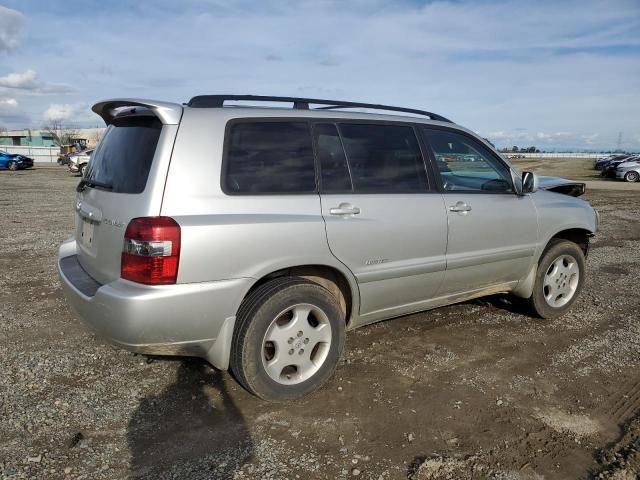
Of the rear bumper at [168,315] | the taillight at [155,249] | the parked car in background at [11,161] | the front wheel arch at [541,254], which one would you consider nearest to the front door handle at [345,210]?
the rear bumper at [168,315]

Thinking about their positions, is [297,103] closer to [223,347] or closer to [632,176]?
[223,347]

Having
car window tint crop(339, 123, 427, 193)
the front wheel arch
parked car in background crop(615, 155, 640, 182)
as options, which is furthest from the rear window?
parked car in background crop(615, 155, 640, 182)

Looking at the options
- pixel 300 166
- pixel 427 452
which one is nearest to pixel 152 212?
pixel 300 166

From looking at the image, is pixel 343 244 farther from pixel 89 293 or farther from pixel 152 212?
pixel 89 293

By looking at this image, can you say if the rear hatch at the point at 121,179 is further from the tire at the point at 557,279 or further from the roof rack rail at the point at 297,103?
the tire at the point at 557,279

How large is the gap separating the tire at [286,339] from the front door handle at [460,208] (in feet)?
4.02

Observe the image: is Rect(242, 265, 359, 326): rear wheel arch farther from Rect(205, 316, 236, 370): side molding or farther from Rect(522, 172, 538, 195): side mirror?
Rect(522, 172, 538, 195): side mirror

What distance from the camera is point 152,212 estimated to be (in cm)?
277

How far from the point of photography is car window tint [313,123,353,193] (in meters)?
3.38

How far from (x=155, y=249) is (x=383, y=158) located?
5.84ft

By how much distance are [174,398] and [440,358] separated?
6.51 ft

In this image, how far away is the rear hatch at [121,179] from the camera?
2.86 meters

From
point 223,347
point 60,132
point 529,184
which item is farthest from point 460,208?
point 60,132

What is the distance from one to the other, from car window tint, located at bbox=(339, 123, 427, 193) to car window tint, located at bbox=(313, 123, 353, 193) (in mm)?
55
